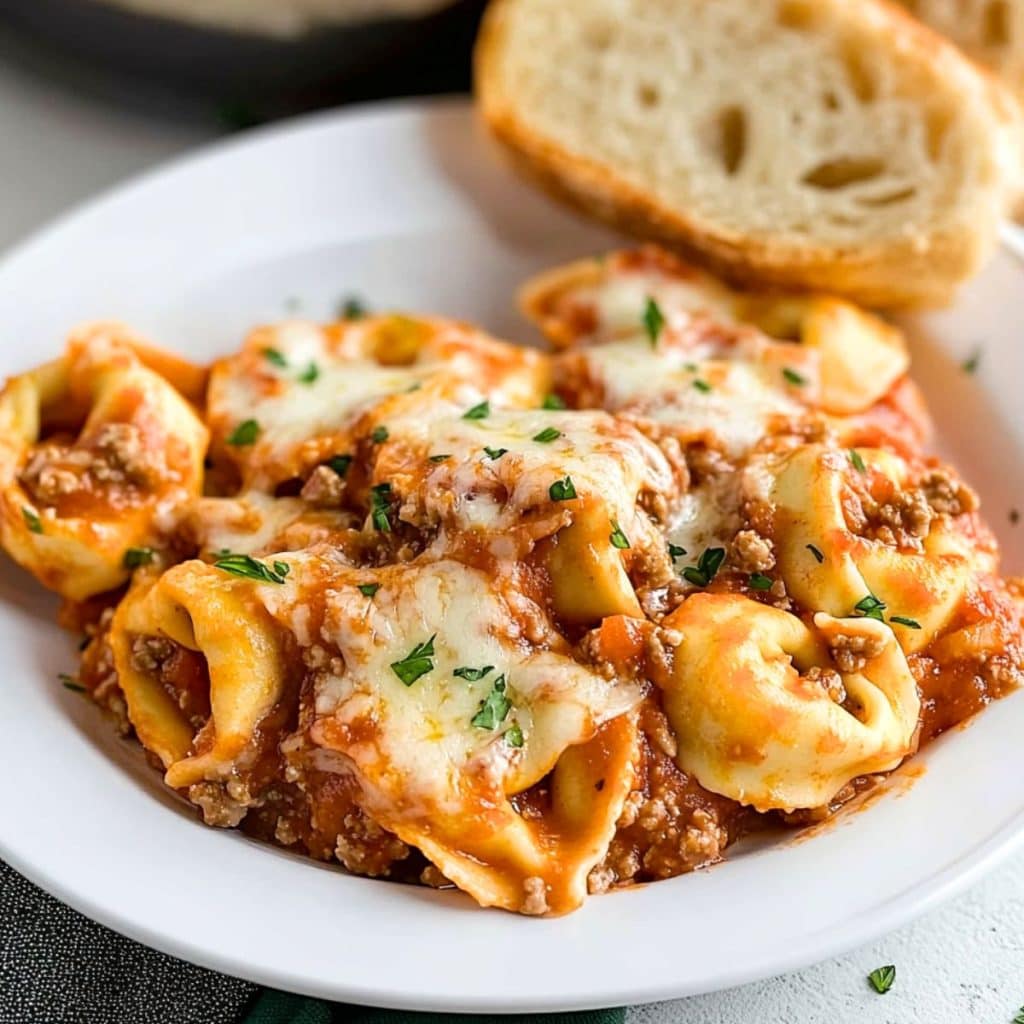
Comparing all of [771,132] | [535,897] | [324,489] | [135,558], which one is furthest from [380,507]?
[771,132]

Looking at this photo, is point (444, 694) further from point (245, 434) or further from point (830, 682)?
point (245, 434)

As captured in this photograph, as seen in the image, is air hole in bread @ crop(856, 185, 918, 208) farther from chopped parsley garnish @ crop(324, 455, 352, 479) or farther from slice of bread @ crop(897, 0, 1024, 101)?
chopped parsley garnish @ crop(324, 455, 352, 479)

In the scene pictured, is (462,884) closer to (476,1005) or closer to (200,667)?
(476,1005)

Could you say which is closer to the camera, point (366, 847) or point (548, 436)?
point (366, 847)

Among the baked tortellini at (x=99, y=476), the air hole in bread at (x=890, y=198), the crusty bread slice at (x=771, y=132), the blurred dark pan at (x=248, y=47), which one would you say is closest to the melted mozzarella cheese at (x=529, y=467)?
the baked tortellini at (x=99, y=476)

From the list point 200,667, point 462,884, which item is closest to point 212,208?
point 200,667
